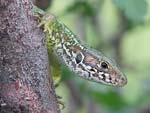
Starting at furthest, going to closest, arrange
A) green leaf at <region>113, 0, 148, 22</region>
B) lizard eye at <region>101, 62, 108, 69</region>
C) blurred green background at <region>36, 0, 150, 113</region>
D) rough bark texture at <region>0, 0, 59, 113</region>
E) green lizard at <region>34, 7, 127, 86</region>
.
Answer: blurred green background at <region>36, 0, 150, 113</region> < green leaf at <region>113, 0, 148, 22</region> < lizard eye at <region>101, 62, 108, 69</region> < green lizard at <region>34, 7, 127, 86</region> < rough bark texture at <region>0, 0, 59, 113</region>

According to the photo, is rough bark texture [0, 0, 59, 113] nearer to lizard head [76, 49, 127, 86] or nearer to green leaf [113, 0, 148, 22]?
lizard head [76, 49, 127, 86]

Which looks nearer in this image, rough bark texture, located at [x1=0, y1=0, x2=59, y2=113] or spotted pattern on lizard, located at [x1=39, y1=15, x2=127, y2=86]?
rough bark texture, located at [x1=0, y1=0, x2=59, y2=113]

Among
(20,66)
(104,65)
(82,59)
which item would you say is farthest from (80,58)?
(20,66)

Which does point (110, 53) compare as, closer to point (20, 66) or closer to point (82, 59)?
point (82, 59)

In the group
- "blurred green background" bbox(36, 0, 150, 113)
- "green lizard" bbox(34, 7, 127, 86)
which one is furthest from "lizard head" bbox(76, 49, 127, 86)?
"blurred green background" bbox(36, 0, 150, 113)

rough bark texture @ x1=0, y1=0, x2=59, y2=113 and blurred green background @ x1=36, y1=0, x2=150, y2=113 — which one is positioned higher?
blurred green background @ x1=36, y1=0, x2=150, y2=113

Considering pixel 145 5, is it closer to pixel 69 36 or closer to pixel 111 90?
pixel 69 36
